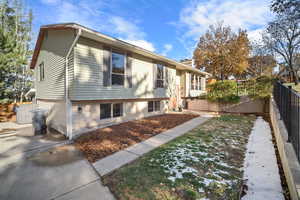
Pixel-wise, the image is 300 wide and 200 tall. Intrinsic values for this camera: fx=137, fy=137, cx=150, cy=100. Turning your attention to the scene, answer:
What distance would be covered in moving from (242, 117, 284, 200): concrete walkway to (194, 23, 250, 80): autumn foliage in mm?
17146

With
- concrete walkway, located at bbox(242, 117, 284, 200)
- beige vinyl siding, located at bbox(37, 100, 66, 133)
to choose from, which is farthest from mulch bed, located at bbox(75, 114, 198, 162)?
concrete walkway, located at bbox(242, 117, 284, 200)

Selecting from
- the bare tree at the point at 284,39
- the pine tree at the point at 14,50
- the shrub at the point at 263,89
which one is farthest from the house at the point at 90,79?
the bare tree at the point at 284,39

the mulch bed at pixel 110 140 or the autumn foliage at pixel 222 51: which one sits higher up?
the autumn foliage at pixel 222 51

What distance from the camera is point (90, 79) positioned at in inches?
244

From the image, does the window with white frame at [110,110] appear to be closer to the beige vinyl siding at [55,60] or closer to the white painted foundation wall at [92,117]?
the white painted foundation wall at [92,117]

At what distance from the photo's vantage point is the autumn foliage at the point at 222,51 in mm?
18328

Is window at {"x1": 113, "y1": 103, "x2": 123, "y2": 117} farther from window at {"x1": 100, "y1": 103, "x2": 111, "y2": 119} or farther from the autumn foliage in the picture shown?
the autumn foliage

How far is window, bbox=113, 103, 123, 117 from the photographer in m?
7.64

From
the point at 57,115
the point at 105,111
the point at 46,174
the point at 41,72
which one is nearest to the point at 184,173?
the point at 46,174

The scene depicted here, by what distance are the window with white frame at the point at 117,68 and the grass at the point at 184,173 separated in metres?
4.35

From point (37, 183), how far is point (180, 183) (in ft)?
9.88

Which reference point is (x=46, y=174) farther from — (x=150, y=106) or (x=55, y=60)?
(x=150, y=106)

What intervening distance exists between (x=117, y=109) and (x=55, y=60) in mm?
3995

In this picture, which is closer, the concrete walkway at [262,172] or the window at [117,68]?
the concrete walkway at [262,172]
